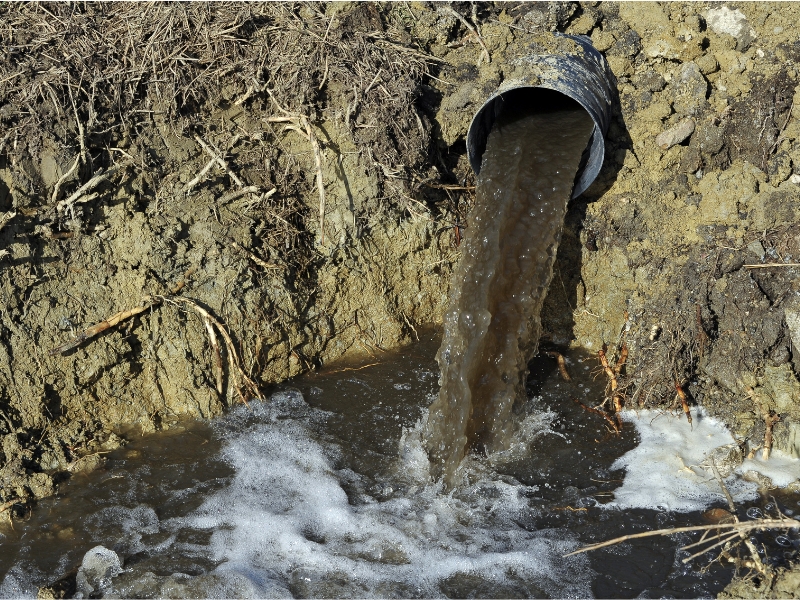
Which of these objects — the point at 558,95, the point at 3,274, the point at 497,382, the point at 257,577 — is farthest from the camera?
the point at 558,95

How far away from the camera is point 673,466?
4254mm

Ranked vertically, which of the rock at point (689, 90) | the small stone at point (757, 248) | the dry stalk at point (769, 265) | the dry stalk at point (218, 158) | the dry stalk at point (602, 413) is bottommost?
the dry stalk at point (602, 413)

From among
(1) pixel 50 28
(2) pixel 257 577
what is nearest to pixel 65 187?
(1) pixel 50 28

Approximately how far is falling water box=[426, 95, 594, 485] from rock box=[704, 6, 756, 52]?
3.66ft

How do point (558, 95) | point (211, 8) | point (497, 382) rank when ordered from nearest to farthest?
1. point (497, 382)
2. point (211, 8)
3. point (558, 95)

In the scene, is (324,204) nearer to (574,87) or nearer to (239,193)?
(239,193)

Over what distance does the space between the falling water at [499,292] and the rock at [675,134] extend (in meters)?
0.50

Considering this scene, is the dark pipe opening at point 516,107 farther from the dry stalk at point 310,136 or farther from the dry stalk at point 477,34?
the dry stalk at point 310,136

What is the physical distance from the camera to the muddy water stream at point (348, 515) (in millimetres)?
3609

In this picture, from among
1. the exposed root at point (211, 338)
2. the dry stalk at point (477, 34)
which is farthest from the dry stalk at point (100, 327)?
the dry stalk at point (477, 34)

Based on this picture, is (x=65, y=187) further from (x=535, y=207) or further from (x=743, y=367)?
(x=743, y=367)

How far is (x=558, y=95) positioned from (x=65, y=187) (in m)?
3.30

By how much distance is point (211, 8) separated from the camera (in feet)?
16.3

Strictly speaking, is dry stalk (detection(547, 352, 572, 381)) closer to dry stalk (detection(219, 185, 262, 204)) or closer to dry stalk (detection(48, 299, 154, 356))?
dry stalk (detection(219, 185, 262, 204))
